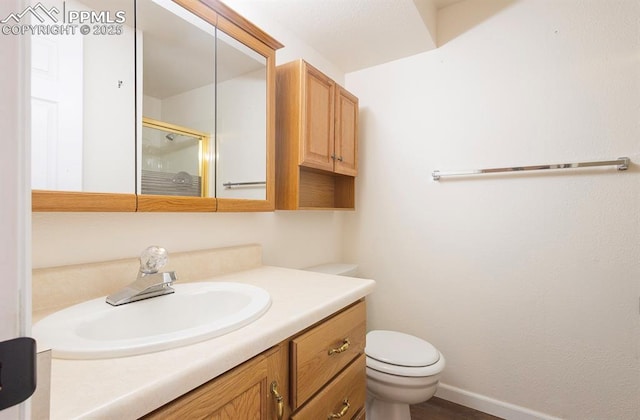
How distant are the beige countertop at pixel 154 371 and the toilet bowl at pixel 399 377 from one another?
69 cm

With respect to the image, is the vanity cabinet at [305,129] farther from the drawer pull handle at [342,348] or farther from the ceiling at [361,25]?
the drawer pull handle at [342,348]

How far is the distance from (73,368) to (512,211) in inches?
68.5

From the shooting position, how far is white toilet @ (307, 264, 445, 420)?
47.8 inches

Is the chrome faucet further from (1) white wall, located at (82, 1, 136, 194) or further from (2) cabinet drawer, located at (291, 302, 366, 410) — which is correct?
(2) cabinet drawer, located at (291, 302, 366, 410)

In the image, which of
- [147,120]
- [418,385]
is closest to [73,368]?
[147,120]

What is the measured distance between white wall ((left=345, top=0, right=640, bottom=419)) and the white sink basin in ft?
3.97

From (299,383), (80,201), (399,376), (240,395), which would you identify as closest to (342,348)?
(299,383)

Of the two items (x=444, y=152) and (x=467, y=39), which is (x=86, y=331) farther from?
(x=467, y=39)

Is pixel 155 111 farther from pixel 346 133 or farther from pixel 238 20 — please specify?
pixel 346 133

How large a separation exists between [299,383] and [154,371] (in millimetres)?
359

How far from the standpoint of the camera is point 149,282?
78cm

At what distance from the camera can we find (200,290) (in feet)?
2.96

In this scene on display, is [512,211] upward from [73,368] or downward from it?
upward

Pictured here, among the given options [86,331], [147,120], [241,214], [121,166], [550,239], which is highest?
[147,120]
